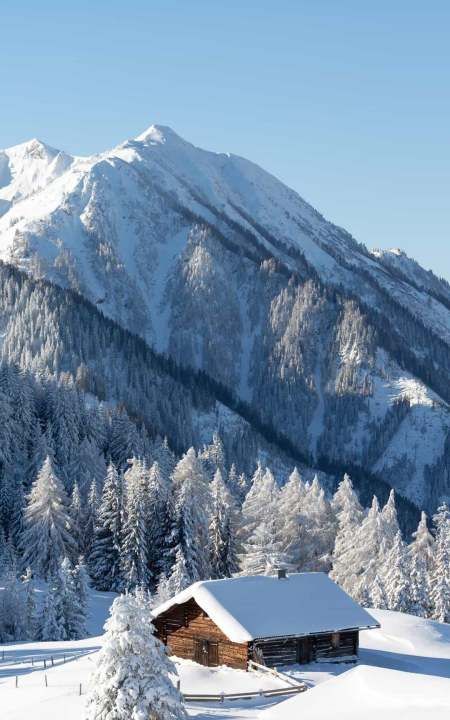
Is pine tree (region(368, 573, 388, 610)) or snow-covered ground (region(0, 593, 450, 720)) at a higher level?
pine tree (region(368, 573, 388, 610))

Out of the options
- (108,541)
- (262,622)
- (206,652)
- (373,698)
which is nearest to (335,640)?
(262,622)

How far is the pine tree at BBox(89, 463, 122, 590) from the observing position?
8638 centimetres

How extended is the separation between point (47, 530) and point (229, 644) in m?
41.1

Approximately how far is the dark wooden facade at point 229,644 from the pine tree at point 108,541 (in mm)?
35756

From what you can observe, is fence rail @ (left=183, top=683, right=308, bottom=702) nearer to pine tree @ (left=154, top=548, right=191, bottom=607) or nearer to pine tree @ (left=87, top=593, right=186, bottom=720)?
pine tree @ (left=87, top=593, right=186, bottom=720)

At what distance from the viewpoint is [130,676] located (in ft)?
99.3

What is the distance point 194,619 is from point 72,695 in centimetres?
989

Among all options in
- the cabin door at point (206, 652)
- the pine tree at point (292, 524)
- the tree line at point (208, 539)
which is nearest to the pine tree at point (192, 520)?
the tree line at point (208, 539)

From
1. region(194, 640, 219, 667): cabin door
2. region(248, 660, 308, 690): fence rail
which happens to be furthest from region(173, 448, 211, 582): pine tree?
region(248, 660, 308, 690): fence rail

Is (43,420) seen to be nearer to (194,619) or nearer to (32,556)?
(32,556)

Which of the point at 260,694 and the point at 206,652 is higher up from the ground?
the point at 206,652

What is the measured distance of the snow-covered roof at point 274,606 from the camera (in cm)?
4659

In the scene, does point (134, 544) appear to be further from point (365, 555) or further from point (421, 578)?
point (421, 578)

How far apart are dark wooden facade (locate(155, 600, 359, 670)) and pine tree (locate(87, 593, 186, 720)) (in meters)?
16.0
